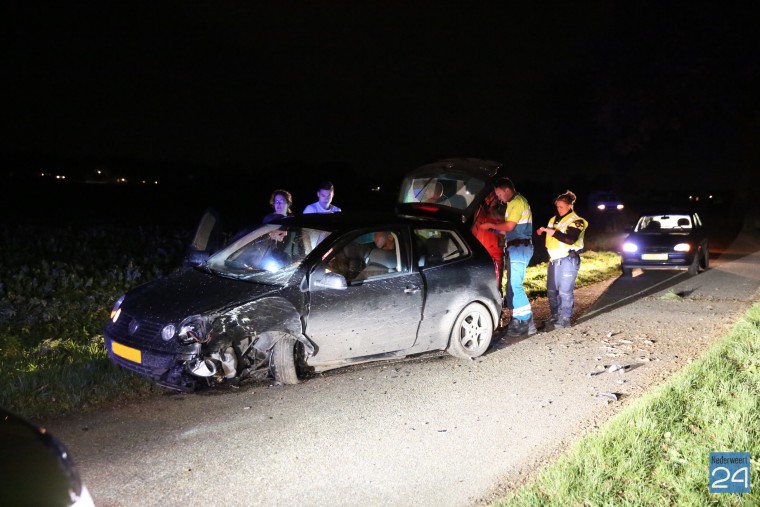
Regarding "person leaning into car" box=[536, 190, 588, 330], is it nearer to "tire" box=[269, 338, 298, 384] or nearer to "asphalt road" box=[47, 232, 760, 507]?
"asphalt road" box=[47, 232, 760, 507]

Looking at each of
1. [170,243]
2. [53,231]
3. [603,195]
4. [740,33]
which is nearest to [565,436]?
[170,243]

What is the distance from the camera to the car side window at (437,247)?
6.81 metres

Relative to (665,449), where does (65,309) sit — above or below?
above

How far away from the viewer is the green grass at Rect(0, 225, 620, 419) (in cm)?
561

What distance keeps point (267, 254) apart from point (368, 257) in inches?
40.9

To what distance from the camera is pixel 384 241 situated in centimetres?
664

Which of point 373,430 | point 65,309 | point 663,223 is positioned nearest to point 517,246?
point 373,430

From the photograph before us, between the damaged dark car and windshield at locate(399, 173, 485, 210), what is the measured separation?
3.12 meters

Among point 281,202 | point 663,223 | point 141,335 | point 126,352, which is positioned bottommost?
point 663,223

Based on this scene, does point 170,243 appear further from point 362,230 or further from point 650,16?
point 650,16

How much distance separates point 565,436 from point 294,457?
2.04 meters

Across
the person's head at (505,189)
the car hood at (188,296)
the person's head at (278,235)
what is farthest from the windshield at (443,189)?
the car hood at (188,296)

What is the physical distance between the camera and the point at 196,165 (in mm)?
65125

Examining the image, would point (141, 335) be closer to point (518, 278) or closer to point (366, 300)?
point (366, 300)
